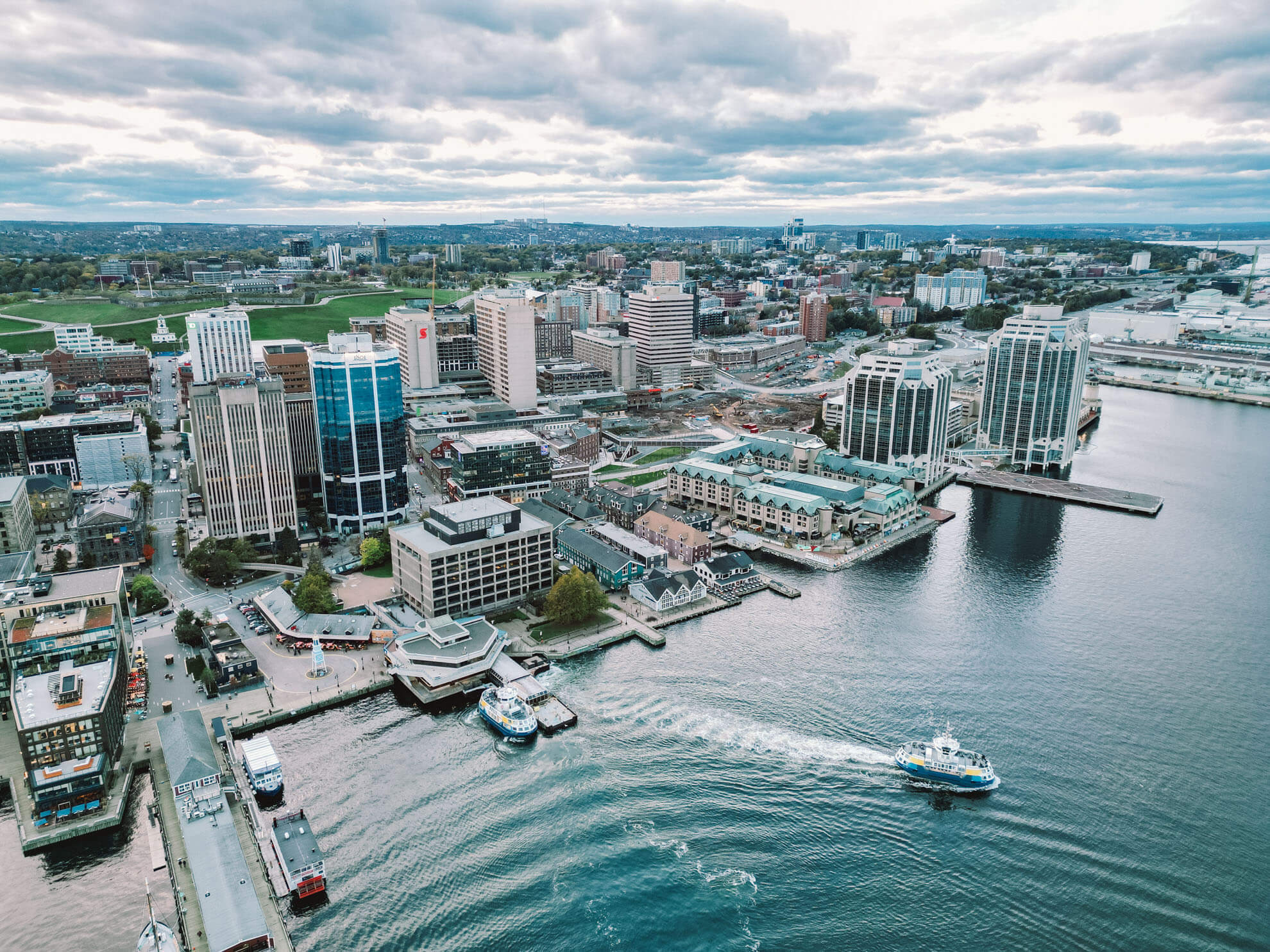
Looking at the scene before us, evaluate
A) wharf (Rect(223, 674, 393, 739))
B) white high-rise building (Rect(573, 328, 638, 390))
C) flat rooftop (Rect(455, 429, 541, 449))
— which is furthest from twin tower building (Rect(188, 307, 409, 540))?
white high-rise building (Rect(573, 328, 638, 390))

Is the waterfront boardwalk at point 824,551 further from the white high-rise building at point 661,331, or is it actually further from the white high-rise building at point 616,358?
the white high-rise building at point 661,331

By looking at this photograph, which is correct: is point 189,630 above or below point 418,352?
below

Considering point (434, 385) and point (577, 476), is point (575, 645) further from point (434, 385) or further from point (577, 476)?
point (434, 385)

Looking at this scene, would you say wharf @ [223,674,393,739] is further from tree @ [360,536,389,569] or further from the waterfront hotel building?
tree @ [360,536,389,569]

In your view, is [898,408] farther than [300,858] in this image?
Yes

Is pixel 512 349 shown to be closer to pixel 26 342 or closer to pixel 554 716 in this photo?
pixel 554 716

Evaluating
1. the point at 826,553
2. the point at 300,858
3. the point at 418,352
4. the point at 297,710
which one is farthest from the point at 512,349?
the point at 300,858
